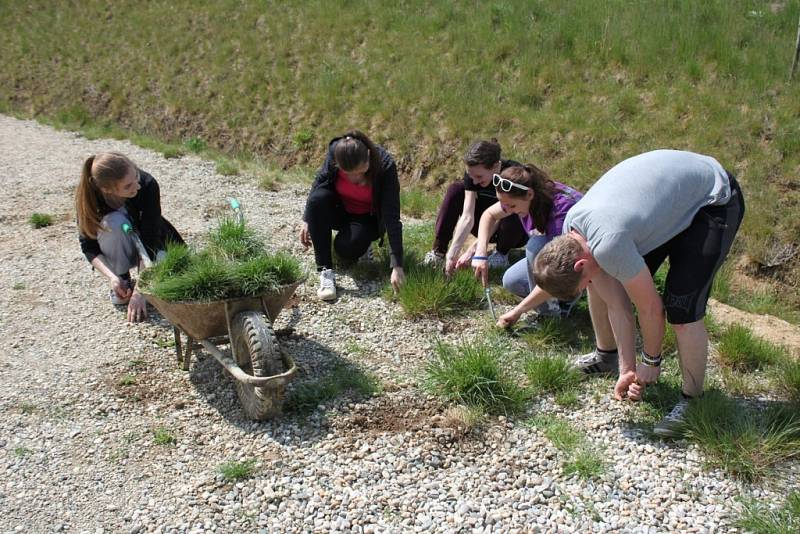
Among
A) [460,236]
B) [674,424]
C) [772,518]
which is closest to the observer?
[772,518]

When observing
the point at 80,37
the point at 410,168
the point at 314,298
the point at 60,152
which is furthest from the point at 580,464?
the point at 80,37

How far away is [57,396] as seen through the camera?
15.5 feet

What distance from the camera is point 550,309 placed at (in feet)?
17.8

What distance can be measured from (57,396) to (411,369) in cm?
236

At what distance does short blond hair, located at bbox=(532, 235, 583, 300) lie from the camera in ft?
11.3

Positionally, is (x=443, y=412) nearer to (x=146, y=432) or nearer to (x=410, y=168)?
(x=146, y=432)

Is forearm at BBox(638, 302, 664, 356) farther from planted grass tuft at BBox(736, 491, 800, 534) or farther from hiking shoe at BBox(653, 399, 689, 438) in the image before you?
planted grass tuft at BBox(736, 491, 800, 534)

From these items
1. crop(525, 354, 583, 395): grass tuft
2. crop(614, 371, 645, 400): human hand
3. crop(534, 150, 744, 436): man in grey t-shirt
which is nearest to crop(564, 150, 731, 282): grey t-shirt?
crop(534, 150, 744, 436): man in grey t-shirt

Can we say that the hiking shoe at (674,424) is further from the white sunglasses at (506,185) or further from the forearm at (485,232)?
the forearm at (485,232)

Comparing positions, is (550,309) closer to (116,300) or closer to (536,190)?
(536,190)

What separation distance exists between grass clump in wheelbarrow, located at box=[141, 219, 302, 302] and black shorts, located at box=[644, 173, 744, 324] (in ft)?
7.42

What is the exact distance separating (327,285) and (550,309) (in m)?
1.91

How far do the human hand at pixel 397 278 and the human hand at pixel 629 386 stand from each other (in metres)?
2.16

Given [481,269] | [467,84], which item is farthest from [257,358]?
[467,84]
